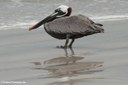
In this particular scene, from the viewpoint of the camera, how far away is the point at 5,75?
21.0 feet

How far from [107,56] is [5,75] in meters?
1.71

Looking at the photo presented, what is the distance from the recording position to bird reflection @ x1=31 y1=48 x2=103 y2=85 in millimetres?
6182

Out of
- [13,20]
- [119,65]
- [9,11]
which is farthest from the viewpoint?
[9,11]

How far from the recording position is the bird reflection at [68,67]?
618 centimetres

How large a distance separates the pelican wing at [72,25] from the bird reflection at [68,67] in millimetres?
756

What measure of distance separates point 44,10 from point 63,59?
4.58 meters

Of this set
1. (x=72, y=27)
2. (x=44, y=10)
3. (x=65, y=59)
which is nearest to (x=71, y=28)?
(x=72, y=27)

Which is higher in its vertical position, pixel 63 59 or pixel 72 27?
pixel 72 27

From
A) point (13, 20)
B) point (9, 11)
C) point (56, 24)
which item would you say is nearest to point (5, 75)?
point (56, 24)

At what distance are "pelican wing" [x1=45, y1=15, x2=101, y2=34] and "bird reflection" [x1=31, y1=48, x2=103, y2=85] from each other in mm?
756

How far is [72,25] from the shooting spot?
27.9 ft

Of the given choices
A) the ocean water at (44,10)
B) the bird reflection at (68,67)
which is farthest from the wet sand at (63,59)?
the ocean water at (44,10)

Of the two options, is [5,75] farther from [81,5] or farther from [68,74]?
[81,5]

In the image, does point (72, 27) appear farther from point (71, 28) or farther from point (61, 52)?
point (61, 52)
